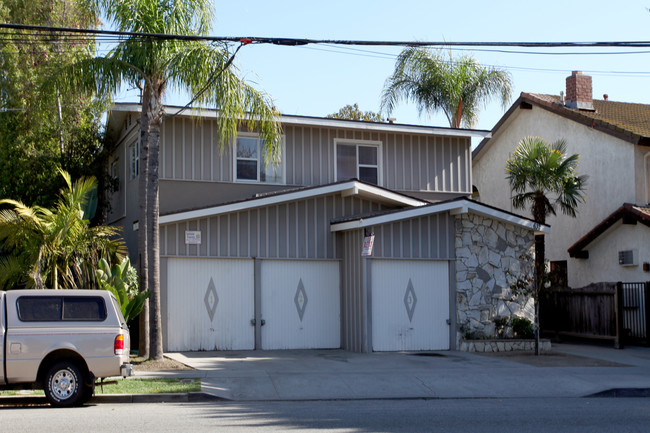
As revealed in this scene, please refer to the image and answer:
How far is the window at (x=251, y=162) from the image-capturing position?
795 inches

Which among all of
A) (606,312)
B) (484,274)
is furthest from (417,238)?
(606,312)

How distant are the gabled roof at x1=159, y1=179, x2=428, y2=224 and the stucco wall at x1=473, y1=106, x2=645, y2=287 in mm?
7614

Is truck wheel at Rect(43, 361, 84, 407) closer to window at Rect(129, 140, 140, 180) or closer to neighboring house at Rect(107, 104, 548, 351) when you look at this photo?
neighboring house at Rect(107, 104, 548, 351)

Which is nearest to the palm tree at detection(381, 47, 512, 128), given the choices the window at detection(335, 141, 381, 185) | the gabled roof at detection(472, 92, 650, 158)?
the gabled roof at detection(472, 92, 650, 158)

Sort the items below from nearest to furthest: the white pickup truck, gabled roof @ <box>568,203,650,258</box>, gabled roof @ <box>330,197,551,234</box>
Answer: the white pickup truck, gabled roof @ <box>330,197,551,234</box>, gabled roof @ <box>568,203,650,258</box>

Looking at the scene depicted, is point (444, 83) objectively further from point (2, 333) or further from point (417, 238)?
point (2, 333)

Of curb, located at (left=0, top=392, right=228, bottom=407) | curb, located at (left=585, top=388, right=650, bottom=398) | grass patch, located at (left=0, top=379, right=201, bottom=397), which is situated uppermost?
grass patch, located at (left=0, top=379, right=201, bottom=397)

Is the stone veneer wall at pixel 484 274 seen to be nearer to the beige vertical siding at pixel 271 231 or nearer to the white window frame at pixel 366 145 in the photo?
the beige vertical siding at pixel 271 231

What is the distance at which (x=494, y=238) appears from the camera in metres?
19.3

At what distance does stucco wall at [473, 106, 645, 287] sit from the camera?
23.5 meters

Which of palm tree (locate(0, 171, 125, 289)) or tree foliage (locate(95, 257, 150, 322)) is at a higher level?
palm tree (locate(0, 171, 125, 289))

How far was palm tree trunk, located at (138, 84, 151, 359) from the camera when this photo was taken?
15836mm

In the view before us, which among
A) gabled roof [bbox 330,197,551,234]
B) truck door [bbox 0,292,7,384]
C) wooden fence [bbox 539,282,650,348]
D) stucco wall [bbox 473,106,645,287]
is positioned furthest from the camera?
stucco wall [bbox 473,106,645,287]

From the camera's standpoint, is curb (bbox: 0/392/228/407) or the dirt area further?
the dirt area
